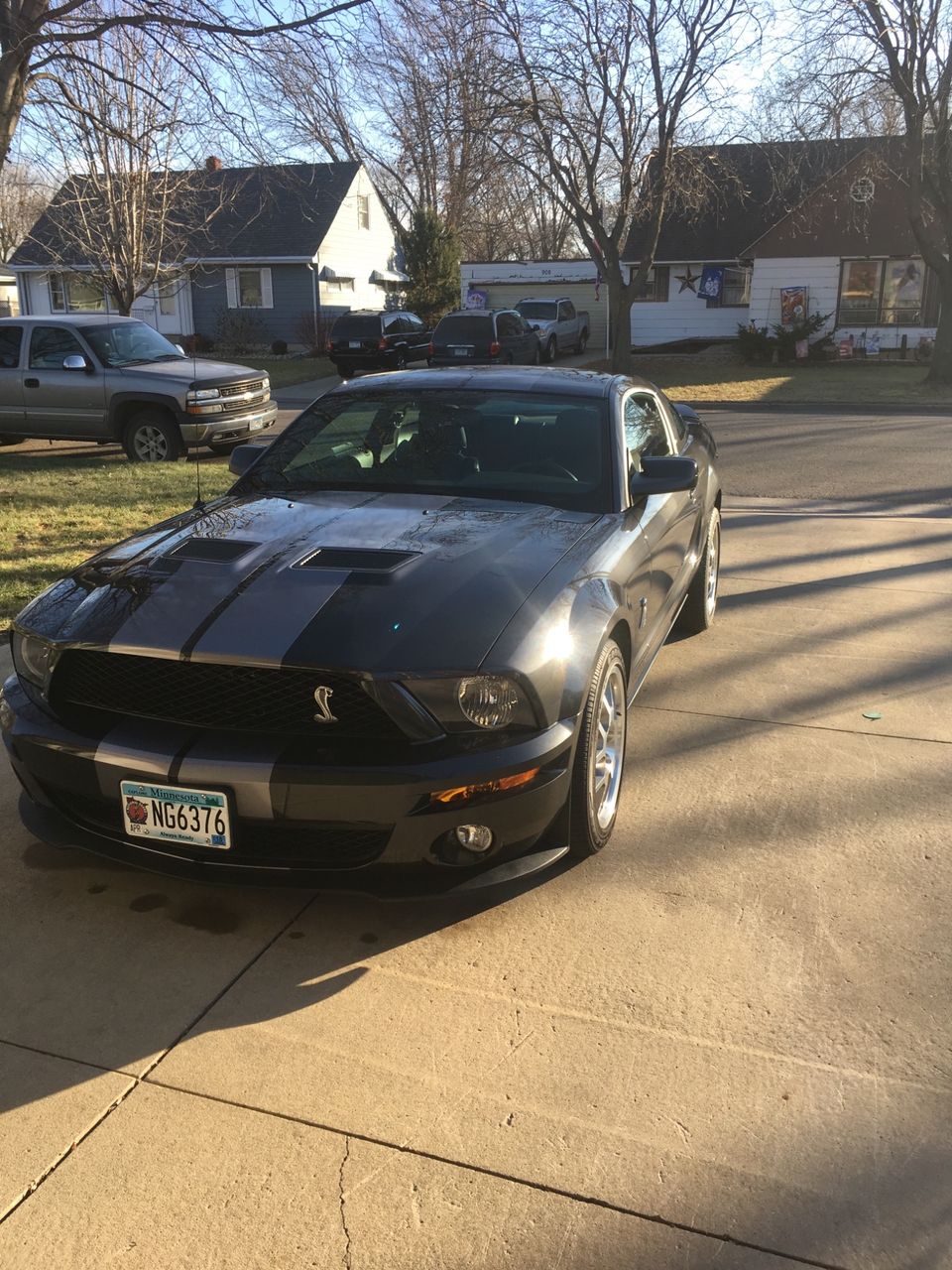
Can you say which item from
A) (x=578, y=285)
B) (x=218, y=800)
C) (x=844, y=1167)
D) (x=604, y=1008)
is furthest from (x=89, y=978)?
(x=578, y=285)

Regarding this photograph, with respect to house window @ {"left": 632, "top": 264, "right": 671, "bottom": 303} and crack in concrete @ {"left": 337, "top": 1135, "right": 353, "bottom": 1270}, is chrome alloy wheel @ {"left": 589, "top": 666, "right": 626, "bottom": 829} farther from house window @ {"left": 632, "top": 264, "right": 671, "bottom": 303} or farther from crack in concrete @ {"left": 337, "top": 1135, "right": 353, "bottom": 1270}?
house window @ {"left": 632, "top": 264, "right": 671, "bottom": 303}

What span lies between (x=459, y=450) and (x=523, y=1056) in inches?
102

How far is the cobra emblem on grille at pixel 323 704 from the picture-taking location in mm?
2922

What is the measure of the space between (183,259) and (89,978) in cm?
2635

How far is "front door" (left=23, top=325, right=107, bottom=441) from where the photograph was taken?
12.3 meters

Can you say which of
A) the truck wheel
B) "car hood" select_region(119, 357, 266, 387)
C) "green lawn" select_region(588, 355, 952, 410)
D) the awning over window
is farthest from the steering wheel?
the awning over window

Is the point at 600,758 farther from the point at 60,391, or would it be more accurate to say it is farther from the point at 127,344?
the point at 127,344

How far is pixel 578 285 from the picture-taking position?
35.9 metres

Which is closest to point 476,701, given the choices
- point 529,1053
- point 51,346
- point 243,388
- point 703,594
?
point 529,1053

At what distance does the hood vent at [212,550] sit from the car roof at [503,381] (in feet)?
4.84

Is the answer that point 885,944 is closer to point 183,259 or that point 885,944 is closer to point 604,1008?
point 604,1008

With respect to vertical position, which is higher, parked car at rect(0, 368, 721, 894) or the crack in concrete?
parked car at rect(0, 368, 721, 894)

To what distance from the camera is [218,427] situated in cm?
1201

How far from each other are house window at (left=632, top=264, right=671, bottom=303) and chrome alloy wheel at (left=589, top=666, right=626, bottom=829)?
31.1m
